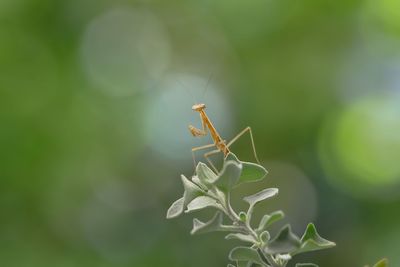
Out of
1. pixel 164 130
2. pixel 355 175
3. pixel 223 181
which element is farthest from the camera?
pixel 164 130

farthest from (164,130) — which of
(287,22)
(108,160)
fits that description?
(287,22)

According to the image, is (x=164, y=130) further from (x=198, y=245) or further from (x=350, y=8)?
(x=350, y=8)

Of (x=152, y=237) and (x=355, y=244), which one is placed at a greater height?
(x=152, y=237)

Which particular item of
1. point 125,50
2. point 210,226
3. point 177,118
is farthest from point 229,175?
point 125,50

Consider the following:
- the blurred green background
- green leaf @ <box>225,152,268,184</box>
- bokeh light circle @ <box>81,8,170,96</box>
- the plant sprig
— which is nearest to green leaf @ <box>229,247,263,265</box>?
the plant sprig

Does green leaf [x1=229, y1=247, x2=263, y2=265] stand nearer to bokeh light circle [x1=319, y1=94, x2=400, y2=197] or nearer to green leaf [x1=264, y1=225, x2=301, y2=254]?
green leaf [x1=264, y1=225, x2=301, y2=254]

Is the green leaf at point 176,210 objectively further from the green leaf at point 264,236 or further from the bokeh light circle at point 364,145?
the bokeh light circle at point 364,145

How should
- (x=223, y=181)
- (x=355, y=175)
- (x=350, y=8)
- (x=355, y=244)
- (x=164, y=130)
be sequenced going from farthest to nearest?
(x=350, y=8)
(x=164, y=130)
(x=355, y=175)
(x=355, y=244)
(x=223, y=181)
